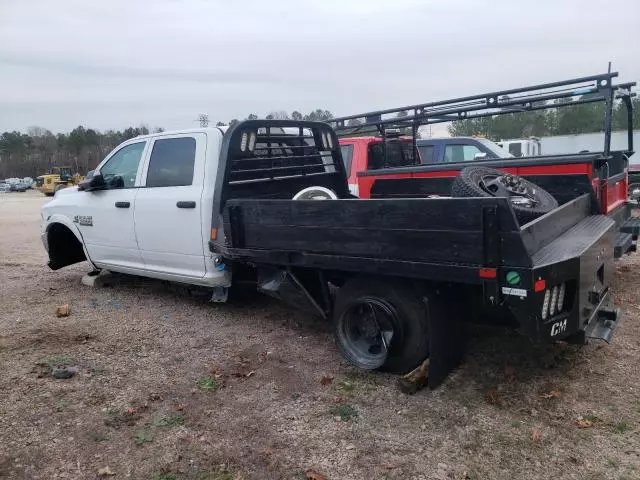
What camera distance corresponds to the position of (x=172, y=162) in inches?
217

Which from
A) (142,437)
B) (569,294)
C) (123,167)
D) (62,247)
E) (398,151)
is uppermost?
(123,167)

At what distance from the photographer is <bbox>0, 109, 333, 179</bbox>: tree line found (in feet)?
205

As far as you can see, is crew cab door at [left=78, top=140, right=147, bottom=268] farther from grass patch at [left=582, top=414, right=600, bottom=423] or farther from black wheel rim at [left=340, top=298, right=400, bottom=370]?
grass patch at [left=582, top=414, right=600, bottom=423]

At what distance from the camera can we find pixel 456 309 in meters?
3.78

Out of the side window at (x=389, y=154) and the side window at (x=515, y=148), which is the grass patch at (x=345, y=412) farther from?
the side window at (x=515, y=148)

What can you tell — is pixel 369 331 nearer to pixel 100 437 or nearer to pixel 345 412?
pixel 345 412

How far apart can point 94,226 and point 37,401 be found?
302 cm

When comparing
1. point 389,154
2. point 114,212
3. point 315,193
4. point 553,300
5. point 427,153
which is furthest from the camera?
point 427,153

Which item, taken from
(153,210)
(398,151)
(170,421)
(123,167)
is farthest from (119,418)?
(398,151)

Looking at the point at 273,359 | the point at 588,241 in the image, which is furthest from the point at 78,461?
the point at 588,241

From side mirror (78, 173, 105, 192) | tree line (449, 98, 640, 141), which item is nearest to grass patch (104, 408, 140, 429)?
side mirror (78, 173, 105, 192)

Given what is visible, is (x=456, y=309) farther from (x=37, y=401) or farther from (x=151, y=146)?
(x=151, y=146)

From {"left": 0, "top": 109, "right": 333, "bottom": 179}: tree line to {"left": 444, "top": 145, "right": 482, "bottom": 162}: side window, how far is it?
5680 centimetres

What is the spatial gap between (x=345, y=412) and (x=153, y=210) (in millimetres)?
3110
